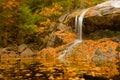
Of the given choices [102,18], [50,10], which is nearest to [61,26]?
[50,10]

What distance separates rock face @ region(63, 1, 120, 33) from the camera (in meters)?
16.2

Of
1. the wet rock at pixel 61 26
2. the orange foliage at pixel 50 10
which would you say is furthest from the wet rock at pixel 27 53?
the orange foliage at pixel 50 10

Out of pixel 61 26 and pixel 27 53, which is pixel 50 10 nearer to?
pixel 61 26

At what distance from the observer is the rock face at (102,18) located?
53.2 feet

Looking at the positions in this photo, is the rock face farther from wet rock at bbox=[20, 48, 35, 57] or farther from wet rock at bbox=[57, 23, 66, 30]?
wet rock at bbox=[20, 48, 35, 57]

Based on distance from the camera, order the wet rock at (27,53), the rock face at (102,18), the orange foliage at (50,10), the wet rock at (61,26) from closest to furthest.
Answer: the rock face at (102,18)
the wet rock at (27,53)
the wet rock at (61,26)
the orange foliage at (50,10)

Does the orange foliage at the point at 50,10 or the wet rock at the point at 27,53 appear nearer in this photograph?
the wet rock at the point at 27,53

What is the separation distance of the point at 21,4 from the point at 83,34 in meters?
5.41

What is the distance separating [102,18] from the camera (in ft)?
54.1

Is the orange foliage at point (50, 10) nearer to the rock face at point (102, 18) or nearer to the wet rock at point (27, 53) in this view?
the rock face at point (102, 18)

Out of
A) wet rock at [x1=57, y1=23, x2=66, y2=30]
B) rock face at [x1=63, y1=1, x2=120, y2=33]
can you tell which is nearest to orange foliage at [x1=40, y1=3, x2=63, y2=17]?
wet rock at [x1=57, y1=23, x2=66, y2=30]

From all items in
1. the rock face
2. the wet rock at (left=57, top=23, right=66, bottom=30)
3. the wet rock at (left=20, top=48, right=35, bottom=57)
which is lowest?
the wet rock at (left=20, top=48, right=35, bottom=57)

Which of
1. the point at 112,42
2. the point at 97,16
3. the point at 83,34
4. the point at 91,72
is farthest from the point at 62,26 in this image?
the point at 91,72

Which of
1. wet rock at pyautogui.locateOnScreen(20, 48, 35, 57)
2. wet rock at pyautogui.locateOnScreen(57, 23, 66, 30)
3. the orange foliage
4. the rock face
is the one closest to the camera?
the rock face
